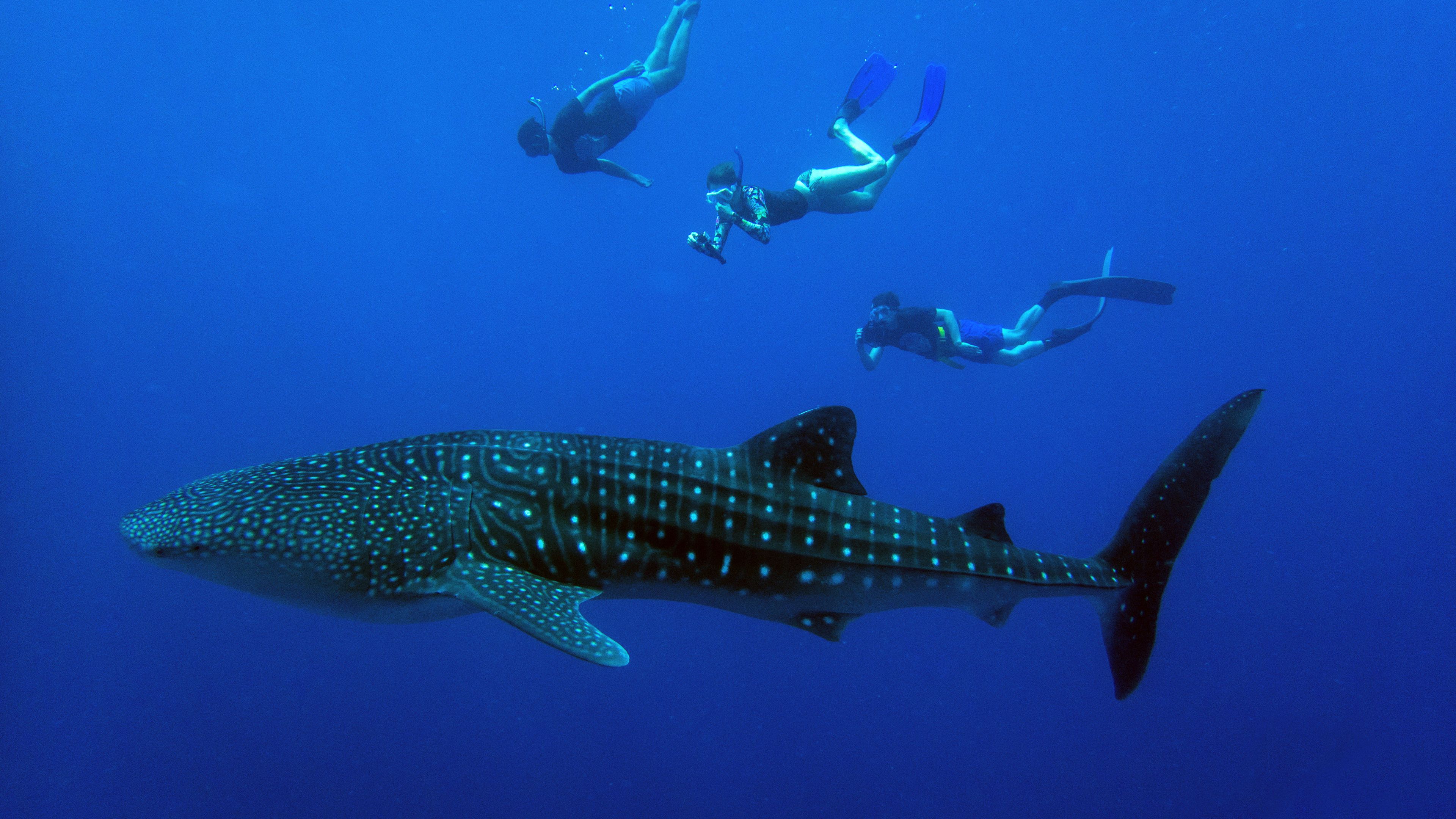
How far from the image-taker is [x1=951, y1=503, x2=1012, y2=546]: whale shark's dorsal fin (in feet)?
12.7

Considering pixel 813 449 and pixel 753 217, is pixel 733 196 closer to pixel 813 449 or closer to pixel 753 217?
pixel 753 217

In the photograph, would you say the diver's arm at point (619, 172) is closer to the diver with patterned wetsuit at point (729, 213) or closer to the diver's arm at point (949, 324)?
the diver with patterned wetsuit at point (729, 213)

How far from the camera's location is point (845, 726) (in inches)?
560

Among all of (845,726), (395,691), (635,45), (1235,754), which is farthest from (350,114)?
(1235,754)

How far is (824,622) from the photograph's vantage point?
3844mm

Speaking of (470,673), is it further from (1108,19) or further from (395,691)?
(1108,19)

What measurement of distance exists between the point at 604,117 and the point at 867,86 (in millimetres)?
5515

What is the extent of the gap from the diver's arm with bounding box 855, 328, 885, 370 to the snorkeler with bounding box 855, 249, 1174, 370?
19 mm

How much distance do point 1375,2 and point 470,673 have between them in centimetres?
8042

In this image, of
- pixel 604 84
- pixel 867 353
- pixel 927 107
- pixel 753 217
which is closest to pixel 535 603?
pixel 753 217

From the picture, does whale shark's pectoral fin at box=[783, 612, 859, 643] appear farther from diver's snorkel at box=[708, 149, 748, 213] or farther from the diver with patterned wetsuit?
diver's snorkel at box=[708, 149, 748, 213]

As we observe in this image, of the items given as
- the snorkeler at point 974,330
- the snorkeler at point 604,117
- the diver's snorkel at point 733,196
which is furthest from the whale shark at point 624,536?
the snorkeler at point 604,117

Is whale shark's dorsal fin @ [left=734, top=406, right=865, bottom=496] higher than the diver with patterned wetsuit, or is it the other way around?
the diver with patterned wetsuit

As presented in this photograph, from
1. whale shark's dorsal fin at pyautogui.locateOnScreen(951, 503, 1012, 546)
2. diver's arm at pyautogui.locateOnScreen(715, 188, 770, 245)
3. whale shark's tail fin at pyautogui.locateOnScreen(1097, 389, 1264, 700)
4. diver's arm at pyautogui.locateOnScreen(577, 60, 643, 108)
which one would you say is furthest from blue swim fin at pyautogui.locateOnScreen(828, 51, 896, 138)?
whale shark's dorsal fin at pyautogui.locateOnScreen(951, 503, 1012, 546)
